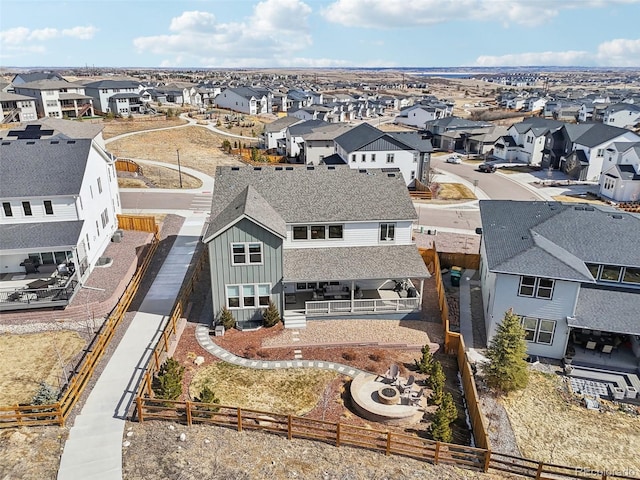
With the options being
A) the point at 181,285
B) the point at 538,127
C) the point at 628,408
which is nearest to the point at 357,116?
the point at 538,127

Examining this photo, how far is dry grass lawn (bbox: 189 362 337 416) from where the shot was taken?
2095 cm

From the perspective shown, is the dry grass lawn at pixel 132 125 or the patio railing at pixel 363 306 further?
the dry grass lawn at pixel 132 125

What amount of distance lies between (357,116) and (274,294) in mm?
116461

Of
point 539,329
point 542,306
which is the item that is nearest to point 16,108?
point 542,306

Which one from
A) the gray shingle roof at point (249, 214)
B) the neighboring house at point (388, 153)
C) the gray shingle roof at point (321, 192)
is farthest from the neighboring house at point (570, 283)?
the neighboring house at point (388, 153)

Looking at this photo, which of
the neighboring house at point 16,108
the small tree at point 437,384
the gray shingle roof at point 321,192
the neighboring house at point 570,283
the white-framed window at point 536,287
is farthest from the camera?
the neighboring house at point 16,108

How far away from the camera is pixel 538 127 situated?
260ft

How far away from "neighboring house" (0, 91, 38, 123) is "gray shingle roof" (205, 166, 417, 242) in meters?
77.3

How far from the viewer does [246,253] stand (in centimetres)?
2650

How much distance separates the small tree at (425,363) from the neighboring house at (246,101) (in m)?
108

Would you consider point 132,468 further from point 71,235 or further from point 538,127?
point 538,127

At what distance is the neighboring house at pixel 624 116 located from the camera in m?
112

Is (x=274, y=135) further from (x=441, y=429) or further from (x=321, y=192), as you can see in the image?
(x=441, y=429)

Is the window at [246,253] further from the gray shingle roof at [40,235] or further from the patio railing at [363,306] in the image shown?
the gray shingle roof at [40,235]
